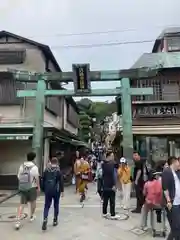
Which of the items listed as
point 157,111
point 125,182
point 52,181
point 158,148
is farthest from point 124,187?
point 157,111

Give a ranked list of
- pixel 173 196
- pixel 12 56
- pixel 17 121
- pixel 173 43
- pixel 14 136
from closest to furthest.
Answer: pixel 173 196 → pixel 14 136 → pixel 17 121 → pixel 12 56 → pixel 173 43

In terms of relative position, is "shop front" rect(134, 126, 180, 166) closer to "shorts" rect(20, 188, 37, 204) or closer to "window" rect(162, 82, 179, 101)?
"window" rect(162, 82, 179, 101)

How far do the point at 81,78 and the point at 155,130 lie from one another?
172 inches

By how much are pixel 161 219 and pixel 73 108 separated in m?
23.7

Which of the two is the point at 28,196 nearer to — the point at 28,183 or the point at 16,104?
the point at 28,183

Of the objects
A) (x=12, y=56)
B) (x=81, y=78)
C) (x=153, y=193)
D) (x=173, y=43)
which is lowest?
(x=153, y=193)

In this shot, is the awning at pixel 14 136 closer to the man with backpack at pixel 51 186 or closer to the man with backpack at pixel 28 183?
the man with backpack at pixel 28 183

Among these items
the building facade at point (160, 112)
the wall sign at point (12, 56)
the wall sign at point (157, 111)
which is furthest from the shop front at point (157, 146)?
the wall sign at point (12, 56)

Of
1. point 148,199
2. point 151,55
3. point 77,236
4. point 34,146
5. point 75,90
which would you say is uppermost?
point 151,55

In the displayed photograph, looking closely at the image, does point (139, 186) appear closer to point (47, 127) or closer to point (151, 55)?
point (47, 127)

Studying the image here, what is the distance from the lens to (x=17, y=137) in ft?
52.5

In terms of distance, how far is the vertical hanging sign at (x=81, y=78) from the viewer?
15.9m

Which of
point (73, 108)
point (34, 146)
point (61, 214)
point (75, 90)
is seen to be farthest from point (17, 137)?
point (73, 108)

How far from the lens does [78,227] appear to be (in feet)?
28.6
